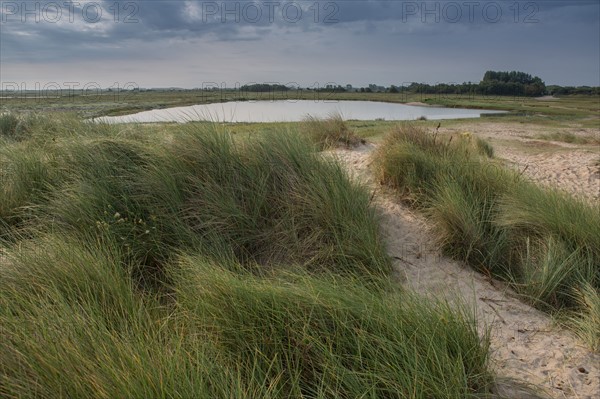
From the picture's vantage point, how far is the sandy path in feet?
6.97

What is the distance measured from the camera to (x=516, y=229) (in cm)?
387

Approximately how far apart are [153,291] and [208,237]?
74 cm

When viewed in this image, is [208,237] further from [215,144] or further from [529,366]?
[529,366]

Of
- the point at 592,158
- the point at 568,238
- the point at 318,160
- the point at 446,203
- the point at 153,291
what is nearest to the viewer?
the point at 153,291

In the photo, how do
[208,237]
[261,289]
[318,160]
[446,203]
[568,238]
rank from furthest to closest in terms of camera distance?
1. [318,160]
2. [446,203]
3. [568,238]
4. [208,237]
5. [261,289]

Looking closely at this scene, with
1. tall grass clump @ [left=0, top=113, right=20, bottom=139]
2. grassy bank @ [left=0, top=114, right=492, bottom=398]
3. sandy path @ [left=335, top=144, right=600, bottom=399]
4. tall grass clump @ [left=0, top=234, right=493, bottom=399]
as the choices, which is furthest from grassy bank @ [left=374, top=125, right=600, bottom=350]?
tall grass clump @ [left=0, top=113, right=20, bottom=139]

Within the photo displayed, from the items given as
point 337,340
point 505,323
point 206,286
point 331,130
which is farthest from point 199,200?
point 331,130

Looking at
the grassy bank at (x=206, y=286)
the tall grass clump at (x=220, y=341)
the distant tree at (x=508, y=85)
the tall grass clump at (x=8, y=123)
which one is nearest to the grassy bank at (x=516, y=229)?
the grassy bank at (x=206, y=286)

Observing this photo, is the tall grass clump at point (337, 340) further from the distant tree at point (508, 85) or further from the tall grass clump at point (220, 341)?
the distant tree at point (508, 85)

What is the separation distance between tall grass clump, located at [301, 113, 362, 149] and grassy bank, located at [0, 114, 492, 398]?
4105mm

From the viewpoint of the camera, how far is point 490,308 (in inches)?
116

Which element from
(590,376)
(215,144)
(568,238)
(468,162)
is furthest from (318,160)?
(590,376)

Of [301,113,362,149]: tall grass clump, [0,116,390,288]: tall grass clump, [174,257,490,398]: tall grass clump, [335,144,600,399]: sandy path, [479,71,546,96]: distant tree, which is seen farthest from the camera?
[479,71,546,96]: distant tree

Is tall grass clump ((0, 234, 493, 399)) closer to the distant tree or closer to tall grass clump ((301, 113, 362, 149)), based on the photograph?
tall grass clump ((301, 113, 362, 149))
